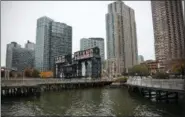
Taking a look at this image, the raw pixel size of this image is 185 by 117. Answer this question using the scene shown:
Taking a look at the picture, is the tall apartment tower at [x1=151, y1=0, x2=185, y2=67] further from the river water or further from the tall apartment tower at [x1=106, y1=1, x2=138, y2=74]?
the river water

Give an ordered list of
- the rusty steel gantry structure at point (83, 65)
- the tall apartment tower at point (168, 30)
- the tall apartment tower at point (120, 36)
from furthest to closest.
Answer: the tall apartment tower at point (120, 36), the tall apartment tower at point (168, 30), the rusty steel gantry structure at point (83, 65)

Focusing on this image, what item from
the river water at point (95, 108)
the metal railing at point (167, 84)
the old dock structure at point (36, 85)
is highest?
the metal railing at point (167, 84)

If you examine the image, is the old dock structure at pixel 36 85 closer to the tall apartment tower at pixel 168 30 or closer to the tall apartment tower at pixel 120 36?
the tall apartment tower at pixel 168 30

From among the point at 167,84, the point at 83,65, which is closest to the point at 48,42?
the point at 83,65

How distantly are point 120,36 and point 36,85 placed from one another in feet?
409

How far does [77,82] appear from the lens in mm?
64688

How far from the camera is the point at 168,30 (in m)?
113

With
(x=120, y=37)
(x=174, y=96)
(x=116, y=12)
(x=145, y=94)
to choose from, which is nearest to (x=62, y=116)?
(x=174, y=96)

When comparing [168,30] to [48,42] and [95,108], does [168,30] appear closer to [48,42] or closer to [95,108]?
[48,42]

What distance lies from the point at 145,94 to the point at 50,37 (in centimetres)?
13885

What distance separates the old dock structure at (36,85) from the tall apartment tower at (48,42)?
93.0m

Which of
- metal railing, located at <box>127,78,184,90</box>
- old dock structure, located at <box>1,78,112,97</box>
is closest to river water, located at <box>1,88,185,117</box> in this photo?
metal railing, located at <box>127,78,184,90</box>

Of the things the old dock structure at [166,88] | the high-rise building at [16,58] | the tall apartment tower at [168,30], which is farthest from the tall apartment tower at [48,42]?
the old dock structure at [166,88]

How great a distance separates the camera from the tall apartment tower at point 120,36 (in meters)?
153
